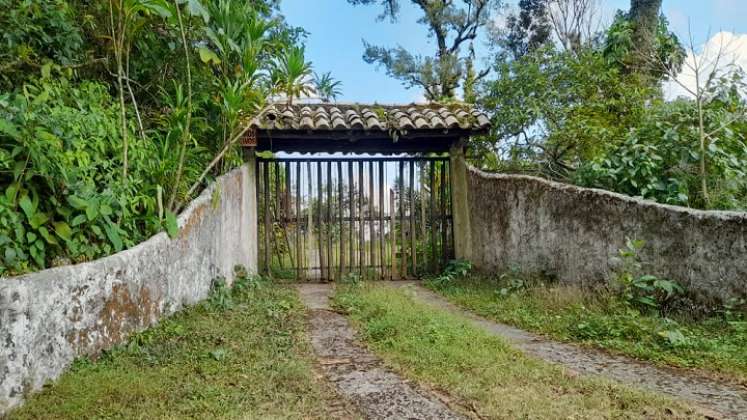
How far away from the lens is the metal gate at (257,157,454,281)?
7934 millimetres

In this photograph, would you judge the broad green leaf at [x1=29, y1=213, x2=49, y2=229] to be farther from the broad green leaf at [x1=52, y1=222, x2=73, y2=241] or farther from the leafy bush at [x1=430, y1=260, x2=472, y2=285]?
the leafy bush at [x1=430, y1=260, x2=472, y2=285]

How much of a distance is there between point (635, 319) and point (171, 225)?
13.2 feet

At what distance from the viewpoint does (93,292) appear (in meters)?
3.23

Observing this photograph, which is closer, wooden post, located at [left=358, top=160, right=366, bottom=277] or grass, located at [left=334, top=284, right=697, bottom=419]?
grass, located at [left=334, top=284, right=697, bottom=419]

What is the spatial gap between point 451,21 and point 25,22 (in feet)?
44.5

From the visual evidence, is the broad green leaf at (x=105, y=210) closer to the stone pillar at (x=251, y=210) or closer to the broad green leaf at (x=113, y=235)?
the broad green leaf at (x=113, y=235)

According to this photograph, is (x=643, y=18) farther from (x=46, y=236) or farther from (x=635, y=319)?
(x=46, y=236)

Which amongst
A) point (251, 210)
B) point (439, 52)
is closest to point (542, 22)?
point (439, 52)

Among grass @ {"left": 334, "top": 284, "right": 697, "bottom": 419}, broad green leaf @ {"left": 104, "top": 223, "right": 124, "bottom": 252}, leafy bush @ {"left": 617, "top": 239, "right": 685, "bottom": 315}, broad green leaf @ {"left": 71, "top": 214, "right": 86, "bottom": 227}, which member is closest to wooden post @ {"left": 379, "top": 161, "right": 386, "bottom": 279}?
grass @ {"left": 334, "top": 284, "right": 697, "bottom": 419}

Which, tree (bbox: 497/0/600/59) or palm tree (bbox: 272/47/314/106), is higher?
tree (bbox: 497/0/600/59)

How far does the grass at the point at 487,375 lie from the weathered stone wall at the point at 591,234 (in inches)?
70.6

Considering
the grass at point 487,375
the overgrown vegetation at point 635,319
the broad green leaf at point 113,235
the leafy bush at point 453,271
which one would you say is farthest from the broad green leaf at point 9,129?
the leafy bush at point 453,271

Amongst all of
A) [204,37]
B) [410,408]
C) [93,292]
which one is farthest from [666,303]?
[204,37]

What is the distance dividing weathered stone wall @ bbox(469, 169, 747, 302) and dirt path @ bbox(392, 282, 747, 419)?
128 centimetres
